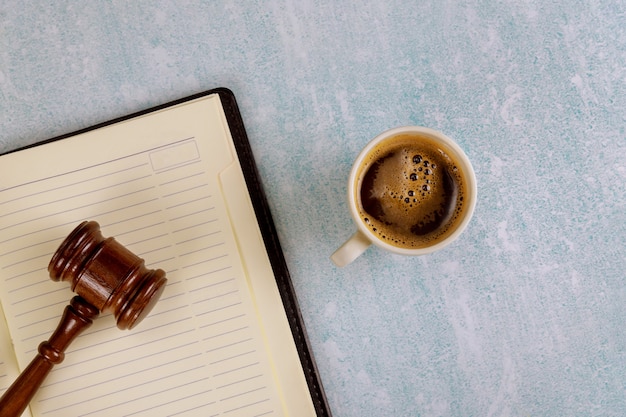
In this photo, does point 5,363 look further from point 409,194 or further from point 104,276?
point 409,194

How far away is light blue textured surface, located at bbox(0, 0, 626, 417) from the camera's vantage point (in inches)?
27.1

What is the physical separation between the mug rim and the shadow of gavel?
0.70 feet

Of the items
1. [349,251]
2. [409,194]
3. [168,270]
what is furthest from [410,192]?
[168,270]

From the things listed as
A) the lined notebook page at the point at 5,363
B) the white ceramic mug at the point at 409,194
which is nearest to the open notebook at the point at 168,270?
the lined notebook page at the point at 5,363

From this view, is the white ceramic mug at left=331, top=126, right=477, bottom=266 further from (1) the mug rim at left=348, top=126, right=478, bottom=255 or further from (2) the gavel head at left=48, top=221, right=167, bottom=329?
(2) the gavel head at left=48, top=221, right=167, bottom=329

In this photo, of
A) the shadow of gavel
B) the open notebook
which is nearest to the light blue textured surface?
the open notebook

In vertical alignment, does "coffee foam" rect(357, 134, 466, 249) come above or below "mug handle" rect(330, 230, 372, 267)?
above

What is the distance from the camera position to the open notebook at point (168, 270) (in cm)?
67

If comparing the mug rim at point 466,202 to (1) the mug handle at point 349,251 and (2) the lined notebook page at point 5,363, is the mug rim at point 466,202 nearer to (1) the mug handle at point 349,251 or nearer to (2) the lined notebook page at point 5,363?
(1) the mug handle at point 349,251

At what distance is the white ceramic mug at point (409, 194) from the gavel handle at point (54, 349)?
269 mm

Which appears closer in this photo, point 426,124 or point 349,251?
point 349,251

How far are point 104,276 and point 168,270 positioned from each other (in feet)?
0.30

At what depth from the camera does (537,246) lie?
27.3 inches

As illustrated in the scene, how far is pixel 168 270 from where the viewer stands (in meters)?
Result: 0.67
